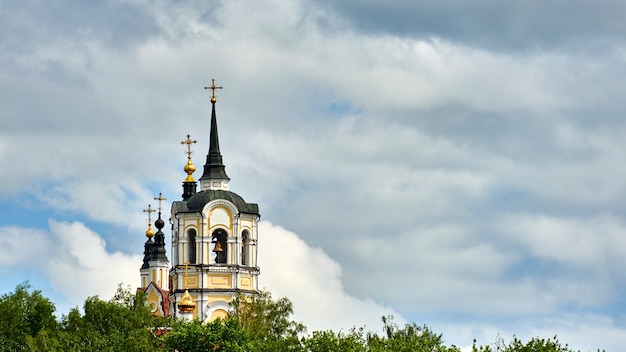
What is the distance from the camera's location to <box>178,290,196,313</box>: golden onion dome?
116 m

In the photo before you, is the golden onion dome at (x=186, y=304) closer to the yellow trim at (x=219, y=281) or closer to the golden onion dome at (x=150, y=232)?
the yellow trim at (x=219, y=281)

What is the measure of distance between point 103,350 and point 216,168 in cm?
3257

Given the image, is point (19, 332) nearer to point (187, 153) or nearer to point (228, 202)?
point (228, 202)

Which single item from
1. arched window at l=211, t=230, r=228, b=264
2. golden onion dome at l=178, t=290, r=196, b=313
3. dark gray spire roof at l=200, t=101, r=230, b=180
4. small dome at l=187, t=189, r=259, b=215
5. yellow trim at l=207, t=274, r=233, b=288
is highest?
dark gray spire roof at l=200, t=101, r=230, b=180

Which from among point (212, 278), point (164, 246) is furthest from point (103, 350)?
point (164, 246)

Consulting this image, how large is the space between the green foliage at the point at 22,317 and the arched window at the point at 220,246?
87.0 feet

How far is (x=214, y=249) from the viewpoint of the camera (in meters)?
121

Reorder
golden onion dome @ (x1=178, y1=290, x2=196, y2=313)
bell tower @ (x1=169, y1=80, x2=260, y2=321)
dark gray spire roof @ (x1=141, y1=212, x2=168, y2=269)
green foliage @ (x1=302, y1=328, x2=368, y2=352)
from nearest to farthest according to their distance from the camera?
green foliage @ (x1=302, y1=328, x2=368, y2=352)
golden onion dome @ (x1=178, y1=290, x2=196, y2=313)
bell tower @ (x1=169, y1=80, x2=260, y2=321)
dark gray spire roof @ (x1=141, y1=212, x2=168, y2=269)

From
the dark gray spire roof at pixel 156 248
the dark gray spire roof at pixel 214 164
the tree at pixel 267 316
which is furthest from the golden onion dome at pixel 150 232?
the tree at pixel 267 316

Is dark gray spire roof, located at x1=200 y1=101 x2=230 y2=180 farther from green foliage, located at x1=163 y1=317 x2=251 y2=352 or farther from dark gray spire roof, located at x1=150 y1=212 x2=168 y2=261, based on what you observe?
green foliage, located at x1=163 y1=317 x2=251 y2=352

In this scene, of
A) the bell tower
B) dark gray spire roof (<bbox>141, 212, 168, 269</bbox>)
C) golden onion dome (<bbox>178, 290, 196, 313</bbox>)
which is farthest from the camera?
dark gray spire roof (<bbox>141, 212, 168, 269</bbox>)

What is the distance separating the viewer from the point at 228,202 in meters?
121

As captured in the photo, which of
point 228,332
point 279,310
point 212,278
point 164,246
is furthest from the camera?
point 164,246

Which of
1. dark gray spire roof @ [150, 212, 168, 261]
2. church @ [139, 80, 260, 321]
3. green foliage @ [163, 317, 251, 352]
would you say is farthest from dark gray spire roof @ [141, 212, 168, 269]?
green foliage @ [163, 317, 251, 352]
